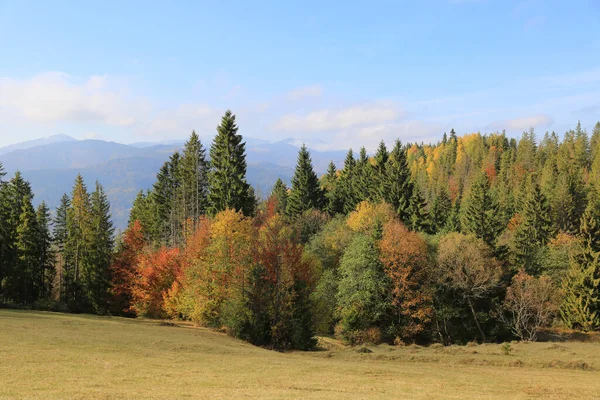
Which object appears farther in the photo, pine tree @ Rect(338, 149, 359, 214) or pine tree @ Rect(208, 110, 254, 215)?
pine tree @ Rect(338, 149, 359, 214)

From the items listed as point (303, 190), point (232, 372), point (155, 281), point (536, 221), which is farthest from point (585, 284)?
point (155, 281)

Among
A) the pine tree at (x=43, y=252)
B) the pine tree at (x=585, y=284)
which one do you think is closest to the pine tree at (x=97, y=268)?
the pine tree at (x=43, y=252)

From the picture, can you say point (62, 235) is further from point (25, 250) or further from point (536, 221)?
point (536, 221)

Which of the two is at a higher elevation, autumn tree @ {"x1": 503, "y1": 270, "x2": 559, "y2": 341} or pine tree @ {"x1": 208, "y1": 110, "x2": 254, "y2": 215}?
pine tree @ {"x1": 208, "y1": 110, "x2": 254, "y2": 215}

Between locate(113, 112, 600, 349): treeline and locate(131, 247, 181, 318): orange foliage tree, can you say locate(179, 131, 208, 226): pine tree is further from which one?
locate(131, 247, 181, 318): orange foliage tree

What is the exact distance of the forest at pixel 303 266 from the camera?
47.5 meters

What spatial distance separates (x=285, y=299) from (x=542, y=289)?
1284 inches

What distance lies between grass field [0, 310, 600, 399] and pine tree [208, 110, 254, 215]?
1024 inches

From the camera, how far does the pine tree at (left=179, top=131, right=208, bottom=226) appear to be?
69.9 metres

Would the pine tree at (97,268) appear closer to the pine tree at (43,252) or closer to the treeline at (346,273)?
the treeline at (346,273)

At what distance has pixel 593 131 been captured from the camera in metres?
192

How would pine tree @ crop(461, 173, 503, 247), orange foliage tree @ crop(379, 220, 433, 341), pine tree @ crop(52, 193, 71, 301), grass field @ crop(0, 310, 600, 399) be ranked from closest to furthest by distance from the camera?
grass field @ crop(0, 310, 600, 399)
orange foliage tree @ crop(379, 220, 433, 341)
pine tree @ crop(461, 173, 503, 247)
pine tree @ crop(52, 193, 71, 301)

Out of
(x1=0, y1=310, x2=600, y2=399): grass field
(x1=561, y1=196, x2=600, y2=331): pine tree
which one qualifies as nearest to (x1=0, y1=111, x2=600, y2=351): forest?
(x1=561, y1=196, x2=600, y2=331): pine tree

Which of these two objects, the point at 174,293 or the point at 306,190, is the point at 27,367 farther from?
the point at 306,190
